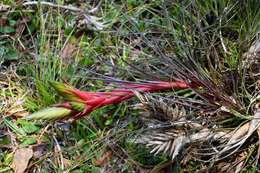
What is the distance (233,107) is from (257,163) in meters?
0.23

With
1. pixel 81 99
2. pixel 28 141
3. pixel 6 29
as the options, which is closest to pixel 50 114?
pixel 81 99

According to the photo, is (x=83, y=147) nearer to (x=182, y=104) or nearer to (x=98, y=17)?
(x=182, y=104)

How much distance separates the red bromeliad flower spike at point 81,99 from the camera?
1.86 meters

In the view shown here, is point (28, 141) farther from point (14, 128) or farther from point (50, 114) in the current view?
point (50, 114)

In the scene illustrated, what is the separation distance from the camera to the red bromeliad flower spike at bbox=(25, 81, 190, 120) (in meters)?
1.86

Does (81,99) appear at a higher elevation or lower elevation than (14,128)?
higher

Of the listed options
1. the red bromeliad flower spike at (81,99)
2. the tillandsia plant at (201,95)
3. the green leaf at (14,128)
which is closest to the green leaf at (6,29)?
the green leaf at (14,128)

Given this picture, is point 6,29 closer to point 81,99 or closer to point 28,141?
point 28,141

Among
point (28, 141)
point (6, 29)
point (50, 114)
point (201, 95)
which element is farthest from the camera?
point (6, 29)

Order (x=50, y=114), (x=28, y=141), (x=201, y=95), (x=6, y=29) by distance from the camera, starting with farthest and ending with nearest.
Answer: (x=6, y=29) < (x=28, y=141) < (x=201, y=95) < (x=50, y=114)

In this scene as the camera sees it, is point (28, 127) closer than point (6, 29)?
Yes

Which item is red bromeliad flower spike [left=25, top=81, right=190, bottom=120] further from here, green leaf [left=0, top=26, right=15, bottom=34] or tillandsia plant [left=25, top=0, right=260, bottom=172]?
green leaf [left=0, top=26, right=15, bottom=34]

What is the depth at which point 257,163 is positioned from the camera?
2043 mm

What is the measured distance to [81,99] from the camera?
190 cm
